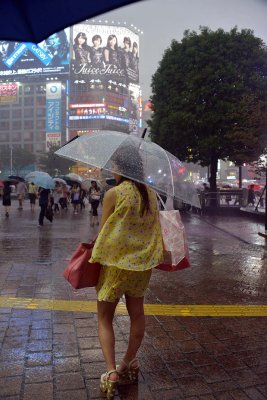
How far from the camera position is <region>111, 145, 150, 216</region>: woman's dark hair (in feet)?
10.0

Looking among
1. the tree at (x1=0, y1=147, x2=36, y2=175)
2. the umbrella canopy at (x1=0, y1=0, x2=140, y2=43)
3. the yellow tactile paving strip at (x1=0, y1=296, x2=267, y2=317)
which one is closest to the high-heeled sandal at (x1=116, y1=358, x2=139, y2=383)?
the yellow tactile paving strip at (x1=0, y1=296, x2=267, y2=317)

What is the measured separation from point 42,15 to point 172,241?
6.37 ft

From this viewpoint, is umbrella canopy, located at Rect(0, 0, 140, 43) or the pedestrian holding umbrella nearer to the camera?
umbrella canopy, located at Rect(0, 0, 140, 43)

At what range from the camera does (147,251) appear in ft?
9.96

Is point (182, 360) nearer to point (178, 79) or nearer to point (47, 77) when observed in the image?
point (178, 79)

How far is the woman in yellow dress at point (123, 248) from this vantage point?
2975 mm

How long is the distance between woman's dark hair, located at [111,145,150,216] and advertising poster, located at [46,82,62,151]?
93622 mm

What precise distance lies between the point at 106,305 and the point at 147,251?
A: 0.48 meters

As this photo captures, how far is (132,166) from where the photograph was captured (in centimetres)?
306

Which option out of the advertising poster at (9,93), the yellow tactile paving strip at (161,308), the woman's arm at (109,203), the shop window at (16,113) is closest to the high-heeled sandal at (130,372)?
the woman's arm at (109,203)

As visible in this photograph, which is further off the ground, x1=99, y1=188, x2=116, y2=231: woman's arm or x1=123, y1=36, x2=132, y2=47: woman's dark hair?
x1=123, y1=36, x2=132, y2=47: woman's dark hair

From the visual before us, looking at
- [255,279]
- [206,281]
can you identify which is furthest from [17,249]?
[255,279]

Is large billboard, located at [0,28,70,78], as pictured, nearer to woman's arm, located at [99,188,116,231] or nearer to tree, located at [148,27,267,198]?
tree, located at [148,27,267,198]

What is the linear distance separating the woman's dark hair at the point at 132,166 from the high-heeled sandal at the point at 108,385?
44.7 inches
